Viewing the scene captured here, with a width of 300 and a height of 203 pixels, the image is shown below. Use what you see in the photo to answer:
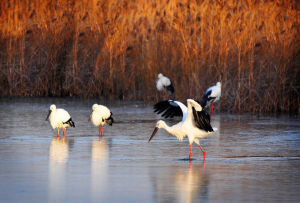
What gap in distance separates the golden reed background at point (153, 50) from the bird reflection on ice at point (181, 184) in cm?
824

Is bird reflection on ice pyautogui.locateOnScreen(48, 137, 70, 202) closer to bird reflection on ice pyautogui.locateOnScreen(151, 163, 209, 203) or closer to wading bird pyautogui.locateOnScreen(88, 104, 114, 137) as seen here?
bird reflection on ice pyautogui.locateOnScreen(151, 163, 209, 203)

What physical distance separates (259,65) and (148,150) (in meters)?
7.33

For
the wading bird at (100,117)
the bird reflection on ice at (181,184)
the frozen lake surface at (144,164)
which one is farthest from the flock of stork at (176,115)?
the bird reflection on ice at (181,184)

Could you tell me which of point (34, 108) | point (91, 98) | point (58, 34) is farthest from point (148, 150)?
point (58, 34)

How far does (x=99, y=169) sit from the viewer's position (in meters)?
9.01

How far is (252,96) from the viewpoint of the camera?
1722 centimetres

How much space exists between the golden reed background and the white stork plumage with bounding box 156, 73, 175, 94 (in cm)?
22

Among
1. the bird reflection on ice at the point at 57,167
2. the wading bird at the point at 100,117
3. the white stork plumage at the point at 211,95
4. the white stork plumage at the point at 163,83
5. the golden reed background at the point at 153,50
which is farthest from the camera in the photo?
the white stork plumage at the point at 163,83

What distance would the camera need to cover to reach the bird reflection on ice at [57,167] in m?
7.32

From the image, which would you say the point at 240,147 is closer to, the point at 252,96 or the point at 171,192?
the point at 171,192

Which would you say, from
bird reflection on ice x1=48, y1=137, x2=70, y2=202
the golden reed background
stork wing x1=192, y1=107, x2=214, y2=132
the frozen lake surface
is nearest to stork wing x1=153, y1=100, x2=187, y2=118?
the frozen lake surface

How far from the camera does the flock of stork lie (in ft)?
34.0

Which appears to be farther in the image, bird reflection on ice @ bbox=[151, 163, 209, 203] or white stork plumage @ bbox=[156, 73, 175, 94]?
white stork plumage @ bbox=[156, 73, 175, 94]

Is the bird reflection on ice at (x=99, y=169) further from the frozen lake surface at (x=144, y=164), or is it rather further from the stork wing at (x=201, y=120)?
the stork wing at (x=201, y=120)
